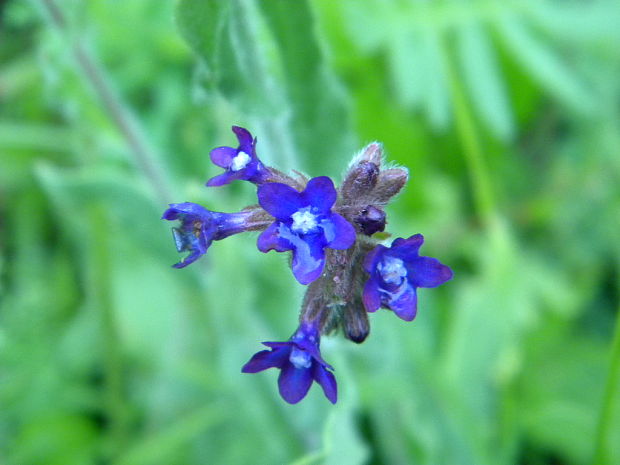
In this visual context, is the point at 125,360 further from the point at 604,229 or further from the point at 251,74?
the point at 604,229

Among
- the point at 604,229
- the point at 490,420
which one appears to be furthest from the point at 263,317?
the point at 604,229

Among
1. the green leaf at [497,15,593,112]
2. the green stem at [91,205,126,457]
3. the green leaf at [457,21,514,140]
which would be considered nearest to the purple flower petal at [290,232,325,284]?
the green stem at [91,205,126,457]

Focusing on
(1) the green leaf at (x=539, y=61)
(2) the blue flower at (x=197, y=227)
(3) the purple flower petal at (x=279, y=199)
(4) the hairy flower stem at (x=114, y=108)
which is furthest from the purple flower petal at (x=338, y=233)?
(1) the green leaf at (x=539, y=61)

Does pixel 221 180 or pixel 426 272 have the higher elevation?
pixel 221 180

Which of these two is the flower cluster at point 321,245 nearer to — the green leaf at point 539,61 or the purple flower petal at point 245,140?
the purple flower petal at point 245,140

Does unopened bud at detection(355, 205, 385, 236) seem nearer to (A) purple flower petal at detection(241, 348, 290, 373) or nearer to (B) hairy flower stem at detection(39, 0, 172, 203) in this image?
(A) purple flower petal at detection(241, 348, 290, 373)

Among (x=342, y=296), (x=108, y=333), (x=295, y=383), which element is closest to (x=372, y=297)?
(x=342, y=296)

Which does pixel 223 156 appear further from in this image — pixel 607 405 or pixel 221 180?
pixel 607 405
